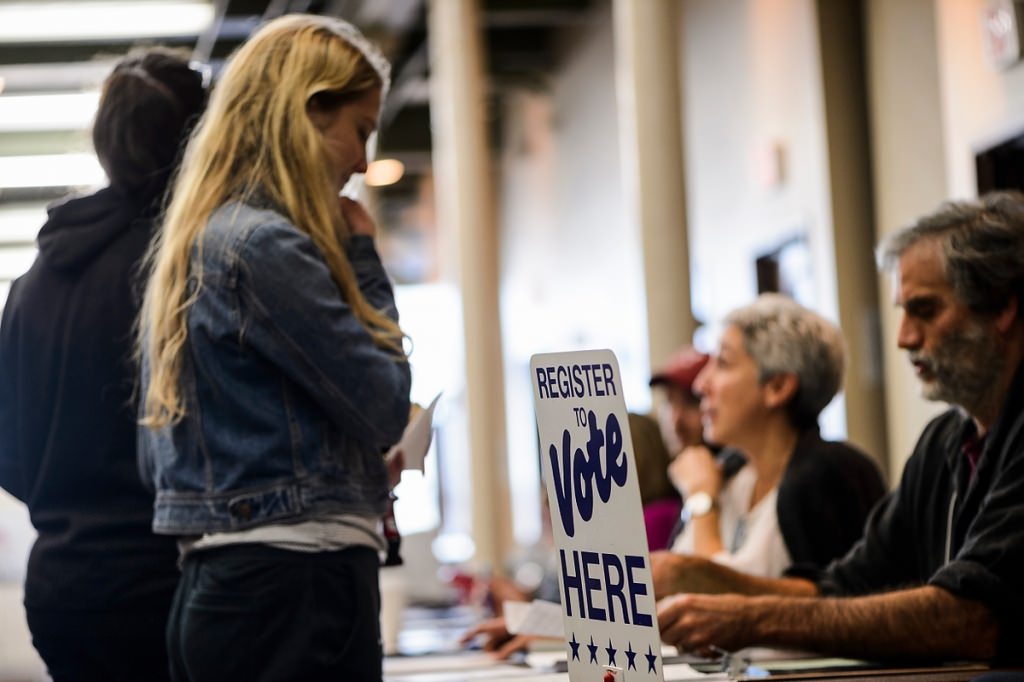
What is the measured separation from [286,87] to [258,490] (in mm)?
580

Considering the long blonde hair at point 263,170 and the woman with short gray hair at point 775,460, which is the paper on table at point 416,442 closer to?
the long blonde hair at point 263,170

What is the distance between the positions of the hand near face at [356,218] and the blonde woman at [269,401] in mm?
63

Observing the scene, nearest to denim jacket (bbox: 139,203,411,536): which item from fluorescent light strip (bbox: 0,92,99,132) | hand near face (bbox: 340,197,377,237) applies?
hand near face (bbox: 340,197,377,237)

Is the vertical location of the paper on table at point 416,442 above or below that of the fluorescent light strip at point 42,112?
below

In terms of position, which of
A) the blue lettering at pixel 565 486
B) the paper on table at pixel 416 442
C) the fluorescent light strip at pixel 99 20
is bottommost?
the blue lettering at pixel 565 486

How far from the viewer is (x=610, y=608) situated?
5.25ft

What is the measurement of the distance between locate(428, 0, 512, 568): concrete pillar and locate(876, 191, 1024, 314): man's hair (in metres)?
6.72

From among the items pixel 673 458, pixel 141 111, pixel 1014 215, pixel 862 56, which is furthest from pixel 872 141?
pixel 141 111

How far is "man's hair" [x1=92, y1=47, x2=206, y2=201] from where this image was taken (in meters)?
2.23

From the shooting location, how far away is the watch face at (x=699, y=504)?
334cm

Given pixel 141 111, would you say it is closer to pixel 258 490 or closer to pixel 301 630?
pixel 258 490

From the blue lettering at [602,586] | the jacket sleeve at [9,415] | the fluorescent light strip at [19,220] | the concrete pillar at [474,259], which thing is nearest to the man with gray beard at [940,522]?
the blue lettering at [602,586]

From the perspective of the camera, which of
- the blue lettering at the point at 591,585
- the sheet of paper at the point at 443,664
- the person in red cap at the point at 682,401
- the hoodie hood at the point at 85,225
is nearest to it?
the blue lettering at the point at 591,585

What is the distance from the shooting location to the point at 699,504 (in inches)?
132
